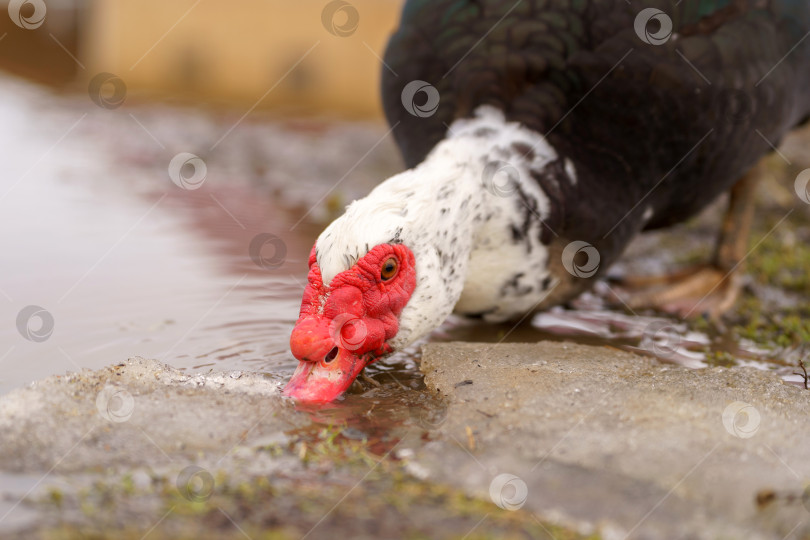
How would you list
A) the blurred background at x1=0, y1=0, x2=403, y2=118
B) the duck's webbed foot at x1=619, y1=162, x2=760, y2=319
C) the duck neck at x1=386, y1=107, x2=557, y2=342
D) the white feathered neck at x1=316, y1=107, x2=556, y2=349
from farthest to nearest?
the blurred background at x1=0, y1=0, x2=403, y2=118, the duck's webbed foot at x1=619, y1=162, x2=760, y2=319, the duck neck at x1=386, y1=107, x2=557, y2=342, the white feathered neck at x1=316, y1=107, x2=556, y2=349

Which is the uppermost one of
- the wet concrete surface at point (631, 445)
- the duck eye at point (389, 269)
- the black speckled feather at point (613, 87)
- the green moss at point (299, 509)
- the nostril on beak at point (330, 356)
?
the black speckled feather at point (613, 87)

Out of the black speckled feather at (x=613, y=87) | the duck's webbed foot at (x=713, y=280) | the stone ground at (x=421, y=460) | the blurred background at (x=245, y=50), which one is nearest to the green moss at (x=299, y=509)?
the stone ground at (x=421, y=460)

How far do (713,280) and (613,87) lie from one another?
1.36 m

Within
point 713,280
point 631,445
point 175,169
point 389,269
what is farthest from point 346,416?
point 175,169

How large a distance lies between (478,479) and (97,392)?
94cm

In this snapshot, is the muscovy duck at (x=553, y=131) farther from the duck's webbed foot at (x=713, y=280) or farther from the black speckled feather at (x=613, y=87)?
the duck's webbed foot at (x=713, y=280)

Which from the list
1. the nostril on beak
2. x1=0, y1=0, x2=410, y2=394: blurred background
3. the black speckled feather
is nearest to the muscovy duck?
the black speckled feather

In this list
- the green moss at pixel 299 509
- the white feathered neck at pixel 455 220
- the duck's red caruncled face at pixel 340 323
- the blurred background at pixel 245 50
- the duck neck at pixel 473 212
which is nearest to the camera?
the green moss at pixel 299 509

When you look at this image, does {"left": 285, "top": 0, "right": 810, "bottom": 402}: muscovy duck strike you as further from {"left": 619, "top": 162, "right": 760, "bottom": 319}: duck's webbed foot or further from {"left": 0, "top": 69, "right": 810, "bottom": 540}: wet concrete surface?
{"left": 619, "top": 162, "right": 760, "bottom": 319}: duck's webbed foot

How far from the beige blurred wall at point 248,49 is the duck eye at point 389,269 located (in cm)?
634

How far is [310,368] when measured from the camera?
2.19 m

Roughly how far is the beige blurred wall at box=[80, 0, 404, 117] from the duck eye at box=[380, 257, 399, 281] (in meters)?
6.34

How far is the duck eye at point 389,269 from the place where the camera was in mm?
2244

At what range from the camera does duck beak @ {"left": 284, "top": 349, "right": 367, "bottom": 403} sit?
2148 millimetres
